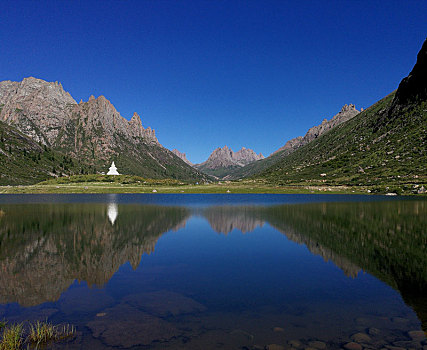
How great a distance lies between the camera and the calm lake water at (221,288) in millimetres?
12719

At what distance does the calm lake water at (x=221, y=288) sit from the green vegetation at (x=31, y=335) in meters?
0.65

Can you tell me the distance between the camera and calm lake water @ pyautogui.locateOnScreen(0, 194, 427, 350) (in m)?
12.7

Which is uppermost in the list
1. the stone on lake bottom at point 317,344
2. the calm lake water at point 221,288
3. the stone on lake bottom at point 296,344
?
the stone on lake bottom at point 296,344

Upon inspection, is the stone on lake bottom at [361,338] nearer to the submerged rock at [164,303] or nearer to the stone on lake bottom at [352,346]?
the stone on lake bottom at [352,346]

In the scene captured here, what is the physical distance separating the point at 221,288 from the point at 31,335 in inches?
423

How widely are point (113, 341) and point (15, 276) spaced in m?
14.0

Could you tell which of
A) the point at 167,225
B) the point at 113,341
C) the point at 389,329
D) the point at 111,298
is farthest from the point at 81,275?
the point at 167,225

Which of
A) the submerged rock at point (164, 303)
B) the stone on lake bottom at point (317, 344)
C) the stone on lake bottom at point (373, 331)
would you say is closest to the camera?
the stone on lake bottom at point (317, 344)

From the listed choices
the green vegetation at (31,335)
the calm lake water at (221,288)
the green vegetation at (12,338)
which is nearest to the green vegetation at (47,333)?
the green vegetation at (31,335)

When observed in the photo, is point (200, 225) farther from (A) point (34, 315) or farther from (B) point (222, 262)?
(A) point (34, 315)

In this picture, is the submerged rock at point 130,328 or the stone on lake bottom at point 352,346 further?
the submerged rock at point 130,328

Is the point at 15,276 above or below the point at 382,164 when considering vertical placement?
below

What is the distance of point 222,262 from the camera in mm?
26516

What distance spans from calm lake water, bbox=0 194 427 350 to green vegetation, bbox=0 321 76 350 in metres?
0.65
